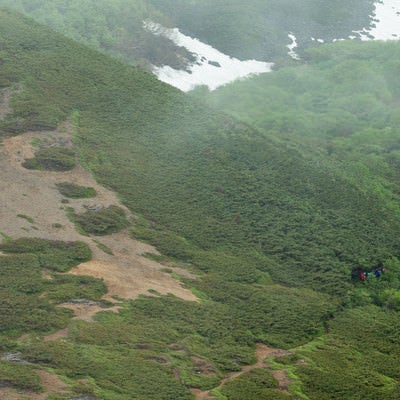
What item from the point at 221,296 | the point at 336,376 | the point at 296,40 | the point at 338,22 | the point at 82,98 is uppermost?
the point at 338,22

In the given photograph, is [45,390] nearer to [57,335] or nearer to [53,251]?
[57,335]

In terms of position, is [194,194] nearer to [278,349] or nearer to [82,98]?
[82,98]

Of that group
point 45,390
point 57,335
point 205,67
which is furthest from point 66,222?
point 205,67

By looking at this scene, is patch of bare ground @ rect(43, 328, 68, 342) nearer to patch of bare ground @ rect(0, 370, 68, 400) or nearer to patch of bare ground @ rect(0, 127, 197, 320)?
patch of bare ground @ rect(0, 127, 197, 320)

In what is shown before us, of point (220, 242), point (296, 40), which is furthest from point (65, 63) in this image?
point (296, 40)

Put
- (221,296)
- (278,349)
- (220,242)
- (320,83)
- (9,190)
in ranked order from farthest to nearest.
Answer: (320,83) < (220,242) < (9,190) < (221,296) < (278,349)

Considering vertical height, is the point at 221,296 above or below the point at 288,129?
below

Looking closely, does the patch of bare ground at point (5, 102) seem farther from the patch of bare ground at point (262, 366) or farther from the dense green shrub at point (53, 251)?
the patch of bare ground at point (262, 366)
